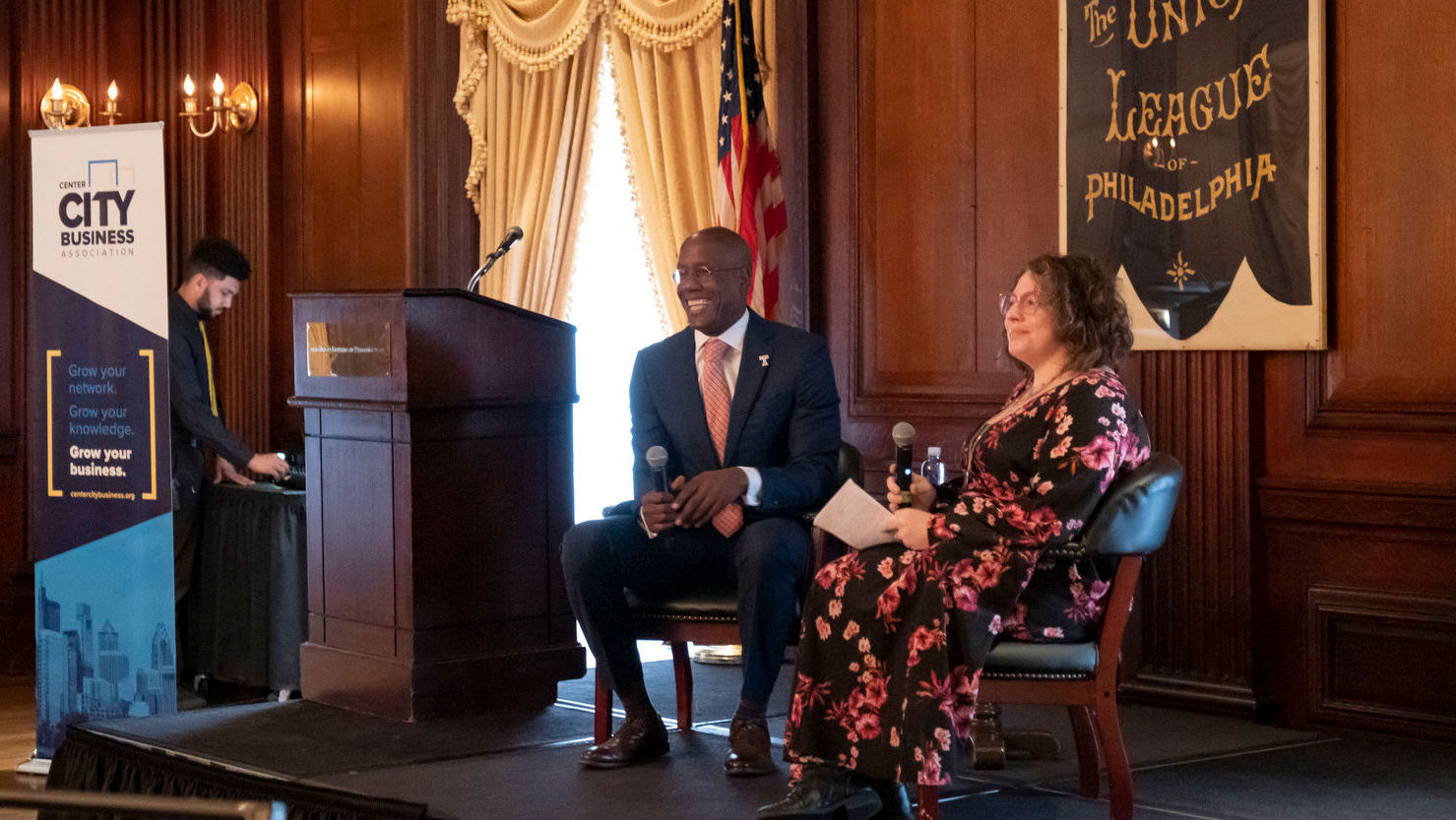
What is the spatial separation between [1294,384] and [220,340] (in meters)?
5.13

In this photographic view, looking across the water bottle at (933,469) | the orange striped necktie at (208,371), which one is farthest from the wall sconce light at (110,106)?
the water bottle at (933,469)

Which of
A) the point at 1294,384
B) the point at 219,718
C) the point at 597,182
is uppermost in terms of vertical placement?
the point at 597,182

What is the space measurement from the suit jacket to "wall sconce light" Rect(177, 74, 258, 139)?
158 inches

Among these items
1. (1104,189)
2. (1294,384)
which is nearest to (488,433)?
(1104,189)

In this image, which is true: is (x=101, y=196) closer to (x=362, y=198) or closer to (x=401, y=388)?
(x=401, y=388)

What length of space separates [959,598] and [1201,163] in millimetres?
1814

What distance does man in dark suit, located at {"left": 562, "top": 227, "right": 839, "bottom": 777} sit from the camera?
3719mm

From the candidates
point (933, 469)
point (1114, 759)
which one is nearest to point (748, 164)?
point (933, 469)

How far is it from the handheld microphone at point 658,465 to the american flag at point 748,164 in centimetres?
160

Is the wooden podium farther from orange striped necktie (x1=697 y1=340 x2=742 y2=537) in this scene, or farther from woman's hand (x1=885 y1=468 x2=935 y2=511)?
woman's hand (x1=885 y1=468 x2=935 y2=511)

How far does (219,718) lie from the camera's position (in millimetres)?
4512

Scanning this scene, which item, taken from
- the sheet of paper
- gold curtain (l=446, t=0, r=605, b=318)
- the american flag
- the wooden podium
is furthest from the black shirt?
the sheet of paper

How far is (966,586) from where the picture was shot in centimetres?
316

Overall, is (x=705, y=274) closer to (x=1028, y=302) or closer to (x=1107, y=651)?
(x=1028, y=302)
